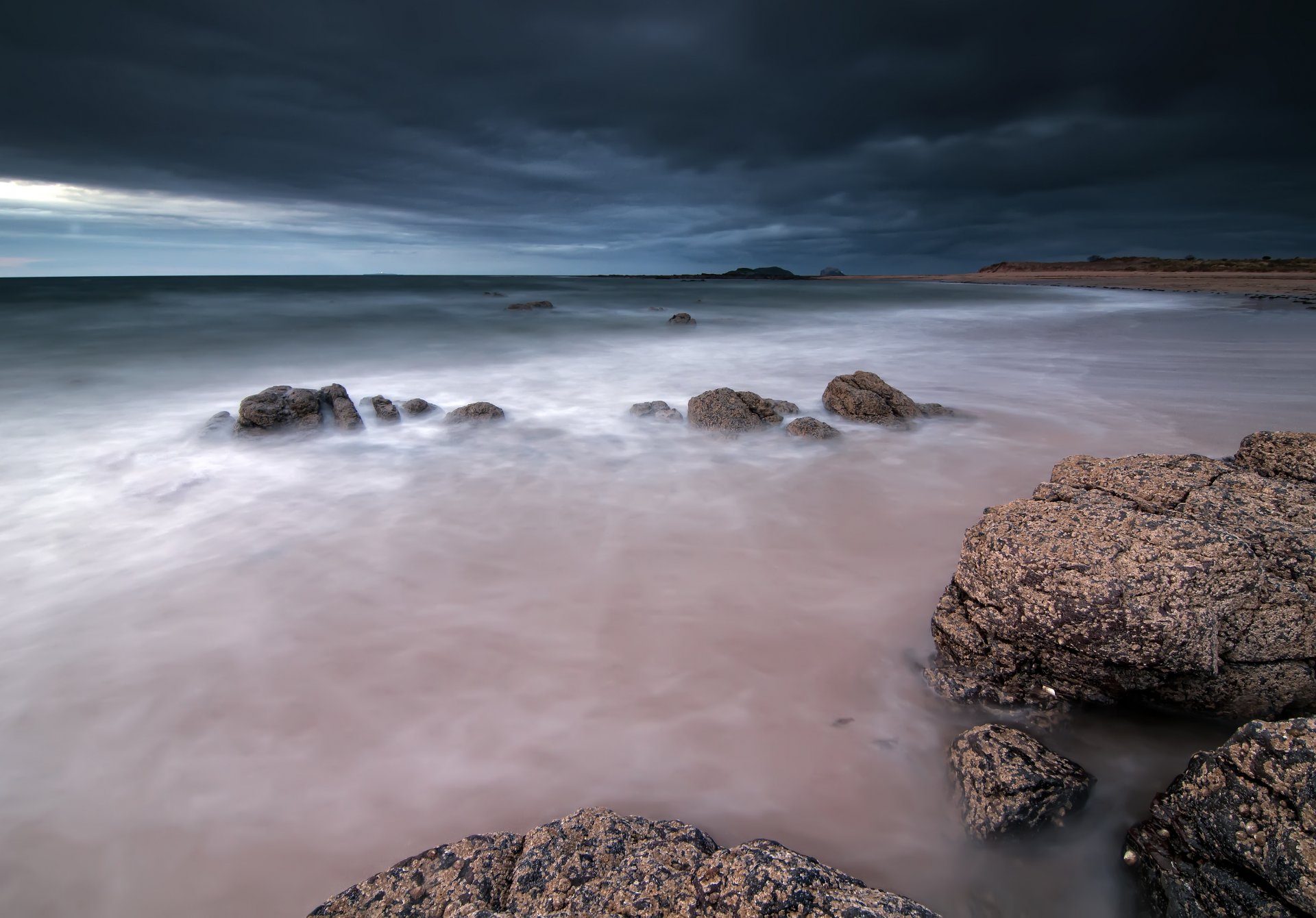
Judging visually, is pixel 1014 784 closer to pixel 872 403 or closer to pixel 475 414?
pixel 872 403

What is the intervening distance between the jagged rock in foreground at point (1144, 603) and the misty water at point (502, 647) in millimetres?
270

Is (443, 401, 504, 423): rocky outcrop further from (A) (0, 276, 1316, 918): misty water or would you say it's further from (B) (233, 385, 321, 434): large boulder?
(B) (233, 385, 321, 434): large boulder

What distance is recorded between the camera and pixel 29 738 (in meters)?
3.09

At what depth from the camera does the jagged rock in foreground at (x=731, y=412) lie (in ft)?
25.0

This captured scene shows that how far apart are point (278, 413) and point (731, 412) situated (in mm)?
5654

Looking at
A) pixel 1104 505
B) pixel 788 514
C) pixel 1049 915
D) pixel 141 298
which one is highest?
pixel 141 298

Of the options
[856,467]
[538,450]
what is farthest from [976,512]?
[538,450]

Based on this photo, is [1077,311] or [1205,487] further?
[1077,311]

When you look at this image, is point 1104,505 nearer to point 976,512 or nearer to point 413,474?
point 976,512

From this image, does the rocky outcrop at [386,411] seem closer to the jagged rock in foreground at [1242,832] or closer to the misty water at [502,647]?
the misty water at [502,647]

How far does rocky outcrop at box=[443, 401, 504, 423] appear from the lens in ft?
27.5

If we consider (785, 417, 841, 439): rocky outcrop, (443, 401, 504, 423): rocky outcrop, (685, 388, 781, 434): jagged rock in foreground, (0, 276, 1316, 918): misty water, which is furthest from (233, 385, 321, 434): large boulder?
(785, 417, 841, 439): rocky outcrop

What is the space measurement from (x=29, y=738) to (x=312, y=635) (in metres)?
1.28

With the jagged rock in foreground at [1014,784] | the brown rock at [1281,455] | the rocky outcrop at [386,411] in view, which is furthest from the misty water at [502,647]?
the brown rock at [1281,455]
